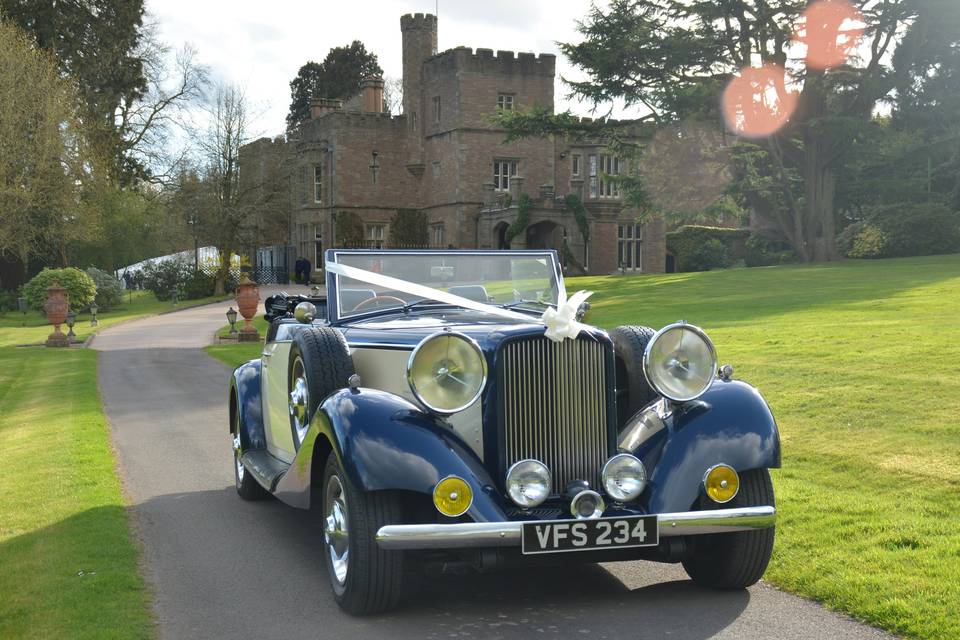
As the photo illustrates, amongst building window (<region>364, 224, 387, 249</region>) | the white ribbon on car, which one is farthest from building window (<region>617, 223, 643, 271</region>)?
the white ribbon on car

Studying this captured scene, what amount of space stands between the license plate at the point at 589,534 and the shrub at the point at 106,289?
46113 millimetres

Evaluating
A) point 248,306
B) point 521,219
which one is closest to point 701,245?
point 521,219

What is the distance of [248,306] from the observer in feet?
101

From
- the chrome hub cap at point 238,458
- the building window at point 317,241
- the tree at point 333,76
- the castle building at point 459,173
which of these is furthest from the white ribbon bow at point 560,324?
the tree at point 333,76

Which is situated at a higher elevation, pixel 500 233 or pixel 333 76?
pixel 333 76

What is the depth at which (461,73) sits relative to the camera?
59.1 metres

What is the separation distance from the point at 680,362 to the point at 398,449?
170 cm

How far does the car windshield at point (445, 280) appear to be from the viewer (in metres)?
7.63

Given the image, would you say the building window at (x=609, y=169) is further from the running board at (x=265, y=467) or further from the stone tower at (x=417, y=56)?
the running board at (x=265, y=467)

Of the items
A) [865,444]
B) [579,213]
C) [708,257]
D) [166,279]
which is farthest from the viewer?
[708,257]

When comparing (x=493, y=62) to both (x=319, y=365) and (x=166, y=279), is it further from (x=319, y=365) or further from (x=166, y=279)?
(x=319, y=365)

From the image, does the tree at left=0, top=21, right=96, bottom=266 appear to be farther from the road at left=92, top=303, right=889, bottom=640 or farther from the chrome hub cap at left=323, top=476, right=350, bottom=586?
the chrome hub cap at left=323, top=476, right=350, bottom=586

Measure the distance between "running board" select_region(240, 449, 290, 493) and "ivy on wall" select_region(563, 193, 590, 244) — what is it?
48069 mm

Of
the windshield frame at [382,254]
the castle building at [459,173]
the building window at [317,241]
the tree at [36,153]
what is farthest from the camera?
the building window at [317,241]
